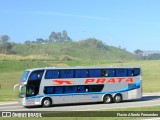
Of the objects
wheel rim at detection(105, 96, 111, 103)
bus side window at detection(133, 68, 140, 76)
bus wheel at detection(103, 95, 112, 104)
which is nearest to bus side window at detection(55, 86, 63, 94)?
bus wheel at detection(103, 95, 112, 104)

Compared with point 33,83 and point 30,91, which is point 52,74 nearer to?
point 33,83

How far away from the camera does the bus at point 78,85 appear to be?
30.8 metres

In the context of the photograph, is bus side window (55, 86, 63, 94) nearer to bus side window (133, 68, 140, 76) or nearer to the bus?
the bus

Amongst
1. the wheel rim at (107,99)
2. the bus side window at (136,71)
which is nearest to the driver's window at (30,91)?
the wheel rim at (107,99)

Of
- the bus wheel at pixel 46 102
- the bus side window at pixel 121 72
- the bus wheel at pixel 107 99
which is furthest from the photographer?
the bus side window at pixel 121 72

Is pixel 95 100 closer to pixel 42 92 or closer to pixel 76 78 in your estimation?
pixel 76 78

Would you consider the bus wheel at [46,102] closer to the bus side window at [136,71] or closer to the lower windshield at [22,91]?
the lower windshield at [22,91]

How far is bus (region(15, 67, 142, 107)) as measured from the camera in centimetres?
3075

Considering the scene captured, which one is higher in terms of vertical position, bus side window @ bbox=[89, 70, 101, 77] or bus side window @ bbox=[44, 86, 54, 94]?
bus side window @ bbox=[89, 70, 101, 77]

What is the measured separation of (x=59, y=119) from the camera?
19969mm

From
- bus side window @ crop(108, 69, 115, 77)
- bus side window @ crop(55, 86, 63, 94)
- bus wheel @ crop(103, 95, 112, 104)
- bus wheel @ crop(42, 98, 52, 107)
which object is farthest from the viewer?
bus side window @ crop(108, 69, 115, 77)

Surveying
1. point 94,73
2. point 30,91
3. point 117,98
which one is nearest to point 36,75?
point 30,91

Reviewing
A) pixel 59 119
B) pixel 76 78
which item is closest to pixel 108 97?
pixel 76 78

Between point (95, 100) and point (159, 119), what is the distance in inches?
594
